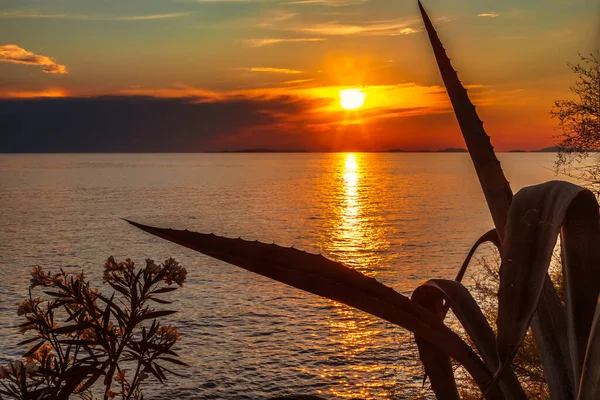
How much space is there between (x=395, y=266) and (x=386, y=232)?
742 inches

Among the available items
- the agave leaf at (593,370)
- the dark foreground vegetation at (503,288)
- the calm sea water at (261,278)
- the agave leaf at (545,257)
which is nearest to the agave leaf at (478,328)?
the dark foreground vegetation at (503,288)

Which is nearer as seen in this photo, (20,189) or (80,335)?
(80,335)

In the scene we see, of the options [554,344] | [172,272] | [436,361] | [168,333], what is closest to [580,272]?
[554,344]

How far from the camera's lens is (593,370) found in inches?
63.1

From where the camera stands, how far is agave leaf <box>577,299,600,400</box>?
159cm

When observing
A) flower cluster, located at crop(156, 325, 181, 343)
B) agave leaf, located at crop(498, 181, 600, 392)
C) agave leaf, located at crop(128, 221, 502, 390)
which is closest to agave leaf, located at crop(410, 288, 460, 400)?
agave leaf, located at crop(128, 221, 502, 390)

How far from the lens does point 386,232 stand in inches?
2470

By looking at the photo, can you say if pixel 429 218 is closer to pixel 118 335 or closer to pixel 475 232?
pixel 475 232

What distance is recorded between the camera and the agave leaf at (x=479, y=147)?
7.79 ft

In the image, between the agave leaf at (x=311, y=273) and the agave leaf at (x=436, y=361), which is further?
the agave leaf at (x=436, y=361)

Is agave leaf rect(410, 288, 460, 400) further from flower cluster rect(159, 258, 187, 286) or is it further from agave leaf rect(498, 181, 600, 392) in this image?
flower cluster rect(159, 258, 187, 286)

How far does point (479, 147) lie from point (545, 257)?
32.2 inches

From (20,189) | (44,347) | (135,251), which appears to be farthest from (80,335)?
(20,189)

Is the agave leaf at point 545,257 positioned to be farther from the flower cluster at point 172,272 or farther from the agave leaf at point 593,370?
the flower cluster at point 172,272
